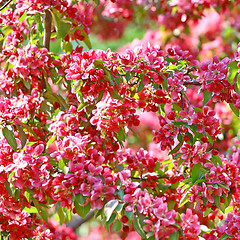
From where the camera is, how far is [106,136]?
4.26 ft

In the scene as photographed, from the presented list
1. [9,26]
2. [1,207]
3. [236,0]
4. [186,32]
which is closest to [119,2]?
[186,32]

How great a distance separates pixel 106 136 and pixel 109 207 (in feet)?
0.85

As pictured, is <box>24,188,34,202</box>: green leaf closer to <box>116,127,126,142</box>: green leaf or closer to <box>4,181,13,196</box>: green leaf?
<box>4,181,13,196</box>: green leaf

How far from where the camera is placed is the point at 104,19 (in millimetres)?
3957

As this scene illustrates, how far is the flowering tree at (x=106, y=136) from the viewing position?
1.16m

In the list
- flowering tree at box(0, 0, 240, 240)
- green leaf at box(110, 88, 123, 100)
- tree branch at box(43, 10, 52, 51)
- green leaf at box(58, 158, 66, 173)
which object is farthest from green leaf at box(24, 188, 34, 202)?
tree branch at box(43, 10, 52, 51)

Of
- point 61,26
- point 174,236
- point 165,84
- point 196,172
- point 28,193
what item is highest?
point 61,26

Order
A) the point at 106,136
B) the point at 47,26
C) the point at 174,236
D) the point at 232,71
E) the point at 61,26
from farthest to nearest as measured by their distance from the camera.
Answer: the point at 47,26 < the point at 61,26 < the point at 106,136 < the point at 232,71 < the point at 174,236

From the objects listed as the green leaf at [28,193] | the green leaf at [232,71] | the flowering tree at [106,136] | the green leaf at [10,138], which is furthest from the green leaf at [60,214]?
the green leaf at [232,71]

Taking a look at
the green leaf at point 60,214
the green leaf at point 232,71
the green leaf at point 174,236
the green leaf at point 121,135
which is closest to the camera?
the green leaf at point 174,236

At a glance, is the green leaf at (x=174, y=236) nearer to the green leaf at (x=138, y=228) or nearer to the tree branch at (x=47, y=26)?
the green leaf at (x=138, y=228)

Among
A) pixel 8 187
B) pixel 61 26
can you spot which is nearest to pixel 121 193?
pixel 8 187

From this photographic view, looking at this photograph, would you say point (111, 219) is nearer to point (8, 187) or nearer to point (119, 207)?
point (119, 207)

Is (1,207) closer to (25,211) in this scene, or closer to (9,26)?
(25,211)
